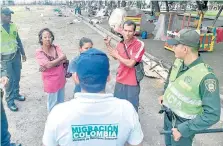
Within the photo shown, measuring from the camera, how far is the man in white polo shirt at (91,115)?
1.42 m

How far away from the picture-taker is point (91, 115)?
1422 millimetres

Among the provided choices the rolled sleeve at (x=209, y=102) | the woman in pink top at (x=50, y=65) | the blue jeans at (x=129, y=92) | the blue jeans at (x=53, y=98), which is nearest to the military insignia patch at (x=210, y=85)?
the rolled sleeve at (x=209, y=102)

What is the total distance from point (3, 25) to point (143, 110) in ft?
10.7

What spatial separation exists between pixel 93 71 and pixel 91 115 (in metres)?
0.27

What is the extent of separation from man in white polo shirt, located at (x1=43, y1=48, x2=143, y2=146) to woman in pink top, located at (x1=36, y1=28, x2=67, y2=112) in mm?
2327

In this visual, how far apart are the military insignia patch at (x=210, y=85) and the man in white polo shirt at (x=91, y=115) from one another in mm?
867

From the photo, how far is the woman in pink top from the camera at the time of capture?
11.9ft

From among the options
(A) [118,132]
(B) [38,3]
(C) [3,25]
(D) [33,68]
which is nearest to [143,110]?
(C) [3,25]

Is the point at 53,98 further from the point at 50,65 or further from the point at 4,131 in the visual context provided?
the point at 4,131

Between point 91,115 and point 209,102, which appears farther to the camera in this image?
point 209,102

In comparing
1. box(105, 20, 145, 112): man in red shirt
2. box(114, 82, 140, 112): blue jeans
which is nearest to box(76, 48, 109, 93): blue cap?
box(105, 20, 145, 112): man in red shirt

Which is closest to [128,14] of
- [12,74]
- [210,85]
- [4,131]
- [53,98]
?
[12,74]

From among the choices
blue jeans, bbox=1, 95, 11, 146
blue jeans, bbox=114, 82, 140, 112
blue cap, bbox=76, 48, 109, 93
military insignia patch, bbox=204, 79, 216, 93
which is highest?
blue cap, bbox=76, 48, 109, 93

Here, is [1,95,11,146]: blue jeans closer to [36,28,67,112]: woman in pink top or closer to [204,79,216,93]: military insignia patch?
[36,28,67,112]: woman in pink top
